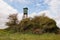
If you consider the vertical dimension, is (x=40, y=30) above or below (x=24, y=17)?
below

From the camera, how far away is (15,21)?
4788 cm

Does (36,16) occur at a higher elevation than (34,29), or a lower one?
higher

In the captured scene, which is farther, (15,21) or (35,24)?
(15,21)

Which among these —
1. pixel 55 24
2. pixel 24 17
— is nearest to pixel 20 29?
pixel 24 17

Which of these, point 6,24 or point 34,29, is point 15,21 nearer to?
point 6,24

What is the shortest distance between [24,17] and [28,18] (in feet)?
6.45

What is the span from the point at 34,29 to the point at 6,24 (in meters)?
8.50

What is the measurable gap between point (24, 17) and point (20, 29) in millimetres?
4755

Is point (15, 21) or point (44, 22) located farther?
point (15, 21)

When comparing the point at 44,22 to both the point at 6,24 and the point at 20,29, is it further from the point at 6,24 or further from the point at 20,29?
the point at 6,24

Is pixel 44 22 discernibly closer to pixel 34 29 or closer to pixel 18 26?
pixel 34 29

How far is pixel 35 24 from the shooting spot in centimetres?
4409

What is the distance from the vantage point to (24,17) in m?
47.9

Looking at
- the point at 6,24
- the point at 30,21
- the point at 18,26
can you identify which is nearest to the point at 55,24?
the point at 30,21
